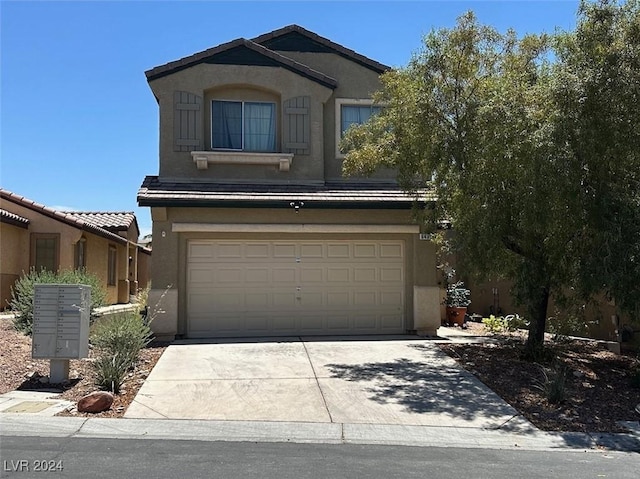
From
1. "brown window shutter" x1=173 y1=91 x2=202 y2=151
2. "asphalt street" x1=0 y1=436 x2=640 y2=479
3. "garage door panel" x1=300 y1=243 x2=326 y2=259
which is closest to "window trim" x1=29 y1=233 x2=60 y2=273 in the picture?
"brown window shutter" x1=173 y1=91 x2=202 y2=151

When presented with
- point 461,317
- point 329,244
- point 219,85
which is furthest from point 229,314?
point 461,317

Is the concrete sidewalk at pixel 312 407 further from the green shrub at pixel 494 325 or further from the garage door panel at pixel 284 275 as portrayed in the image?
the green shrub at pixel 494 325

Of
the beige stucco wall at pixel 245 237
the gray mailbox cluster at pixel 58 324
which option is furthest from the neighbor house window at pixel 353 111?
the gray mailbox cluster at pixel 58 324

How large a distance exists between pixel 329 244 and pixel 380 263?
1.33 m

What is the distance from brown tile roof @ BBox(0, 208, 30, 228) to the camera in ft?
57.2

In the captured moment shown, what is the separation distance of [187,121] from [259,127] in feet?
5.86

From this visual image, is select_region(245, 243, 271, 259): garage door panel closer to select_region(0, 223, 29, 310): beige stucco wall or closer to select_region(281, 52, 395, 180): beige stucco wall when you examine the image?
select_region(281, 52, 395, 180): beige stucco wall

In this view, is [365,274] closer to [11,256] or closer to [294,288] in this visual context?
[294,288]

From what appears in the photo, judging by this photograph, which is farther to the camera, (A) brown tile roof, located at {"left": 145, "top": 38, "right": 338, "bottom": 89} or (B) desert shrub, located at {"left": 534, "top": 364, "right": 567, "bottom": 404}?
(A) brown tile roof, located at {"left": 145, "top": 38, "right": 338, "bottom": 89}

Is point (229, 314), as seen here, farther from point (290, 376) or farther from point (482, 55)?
point (482, 55)

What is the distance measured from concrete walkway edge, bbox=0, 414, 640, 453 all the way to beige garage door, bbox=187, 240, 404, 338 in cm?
614

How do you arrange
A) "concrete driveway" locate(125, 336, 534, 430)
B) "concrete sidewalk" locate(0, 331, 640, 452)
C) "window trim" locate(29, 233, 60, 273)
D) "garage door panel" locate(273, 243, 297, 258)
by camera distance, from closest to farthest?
1. "concrete sidewalk" locate(0, 331, 640, 452)
2. "concrete driveway" locate(125, 336, 534, 430)
3. "garage door panel" locate(273, 243, 297, 258)
4. "window trim" locate(29, 233, 60, 273)

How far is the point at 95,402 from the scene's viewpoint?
8.34m

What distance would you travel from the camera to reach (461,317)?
57.7 feet
